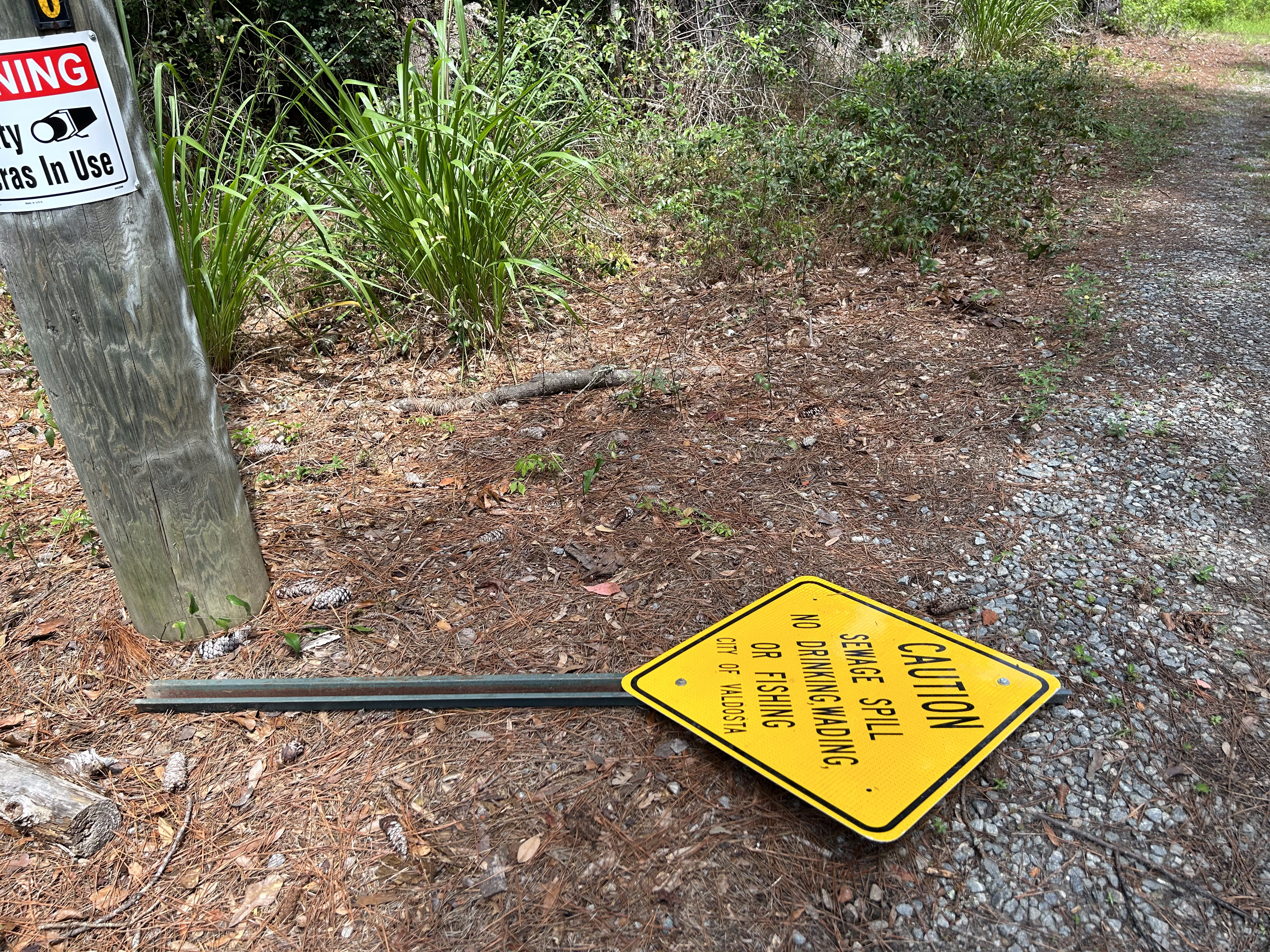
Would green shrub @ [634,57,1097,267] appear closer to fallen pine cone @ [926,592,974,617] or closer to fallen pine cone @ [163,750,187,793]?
fallen pine cone @ [926,592,974,617]

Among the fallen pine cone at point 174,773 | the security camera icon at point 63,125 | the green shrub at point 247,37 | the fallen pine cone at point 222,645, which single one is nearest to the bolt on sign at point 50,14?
the security camera icon at point 63,125

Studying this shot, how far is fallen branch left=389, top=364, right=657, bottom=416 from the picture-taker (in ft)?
11.3

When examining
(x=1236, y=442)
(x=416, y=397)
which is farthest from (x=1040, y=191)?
(x=416, y=397)

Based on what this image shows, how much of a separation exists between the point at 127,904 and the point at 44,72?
1650 mm

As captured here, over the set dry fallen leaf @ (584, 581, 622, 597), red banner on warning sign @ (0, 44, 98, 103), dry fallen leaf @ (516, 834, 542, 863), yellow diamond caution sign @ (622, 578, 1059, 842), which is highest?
red banner on warning sign @ (0, 44, 98, 103)

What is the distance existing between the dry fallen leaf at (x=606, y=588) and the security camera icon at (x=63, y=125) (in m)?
1.62

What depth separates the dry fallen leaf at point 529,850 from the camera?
5.53 ft

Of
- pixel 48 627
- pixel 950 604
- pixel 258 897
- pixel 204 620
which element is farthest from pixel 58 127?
pixel 950 604

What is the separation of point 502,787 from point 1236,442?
9.14 ft

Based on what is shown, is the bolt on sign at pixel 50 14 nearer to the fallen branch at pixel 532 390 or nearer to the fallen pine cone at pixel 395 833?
the fallen pine cone at pixel 395 833

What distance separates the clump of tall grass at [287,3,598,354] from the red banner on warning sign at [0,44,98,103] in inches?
62.0

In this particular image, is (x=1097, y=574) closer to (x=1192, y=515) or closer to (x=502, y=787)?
(x=1192, y=515)

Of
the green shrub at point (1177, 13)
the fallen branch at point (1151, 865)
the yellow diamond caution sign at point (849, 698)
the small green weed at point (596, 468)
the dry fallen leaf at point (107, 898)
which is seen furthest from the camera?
the green shrub at point (1177, 13)

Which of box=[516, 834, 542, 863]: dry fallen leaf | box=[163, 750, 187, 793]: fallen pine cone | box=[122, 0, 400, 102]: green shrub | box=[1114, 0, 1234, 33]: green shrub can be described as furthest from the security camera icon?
box=[1114, 0, 1234, 33]: green shrub
